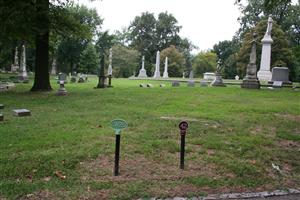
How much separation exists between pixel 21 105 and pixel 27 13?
529 centimetres

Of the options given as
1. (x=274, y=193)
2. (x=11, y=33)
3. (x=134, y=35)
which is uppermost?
(x=134, y=35)

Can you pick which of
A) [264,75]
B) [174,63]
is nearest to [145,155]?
[264,75]

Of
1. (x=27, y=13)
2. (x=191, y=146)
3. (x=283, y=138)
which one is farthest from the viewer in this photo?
(x=27, y=13)

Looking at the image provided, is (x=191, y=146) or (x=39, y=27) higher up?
(x=39, y=27)

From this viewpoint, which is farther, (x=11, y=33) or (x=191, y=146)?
(x=11, y=33)

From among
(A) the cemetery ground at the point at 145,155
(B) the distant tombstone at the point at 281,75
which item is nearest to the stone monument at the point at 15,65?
(B) the distant tombstone at the point at 281,75

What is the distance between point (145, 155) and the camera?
6469 millimetres

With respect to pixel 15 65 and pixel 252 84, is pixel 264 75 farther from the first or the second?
pixel 15 65

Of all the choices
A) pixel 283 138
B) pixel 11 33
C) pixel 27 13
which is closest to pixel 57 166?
pixel 283 138

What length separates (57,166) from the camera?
5.70 metres

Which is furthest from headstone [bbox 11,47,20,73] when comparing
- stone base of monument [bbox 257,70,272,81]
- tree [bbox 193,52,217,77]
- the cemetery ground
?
the cemetery ground

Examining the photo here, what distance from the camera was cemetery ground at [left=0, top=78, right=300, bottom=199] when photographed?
508 centimetres

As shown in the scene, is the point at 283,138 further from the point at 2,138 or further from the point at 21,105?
the point at 21,105

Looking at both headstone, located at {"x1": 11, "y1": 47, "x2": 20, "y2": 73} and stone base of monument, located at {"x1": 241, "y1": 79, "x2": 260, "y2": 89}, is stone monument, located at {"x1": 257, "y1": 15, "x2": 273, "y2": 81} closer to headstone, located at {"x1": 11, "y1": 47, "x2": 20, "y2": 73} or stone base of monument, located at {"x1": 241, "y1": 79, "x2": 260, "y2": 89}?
stone base of monument, located at {"x1": 241, "y1": 79, "x2": 260, "y2": 89}
